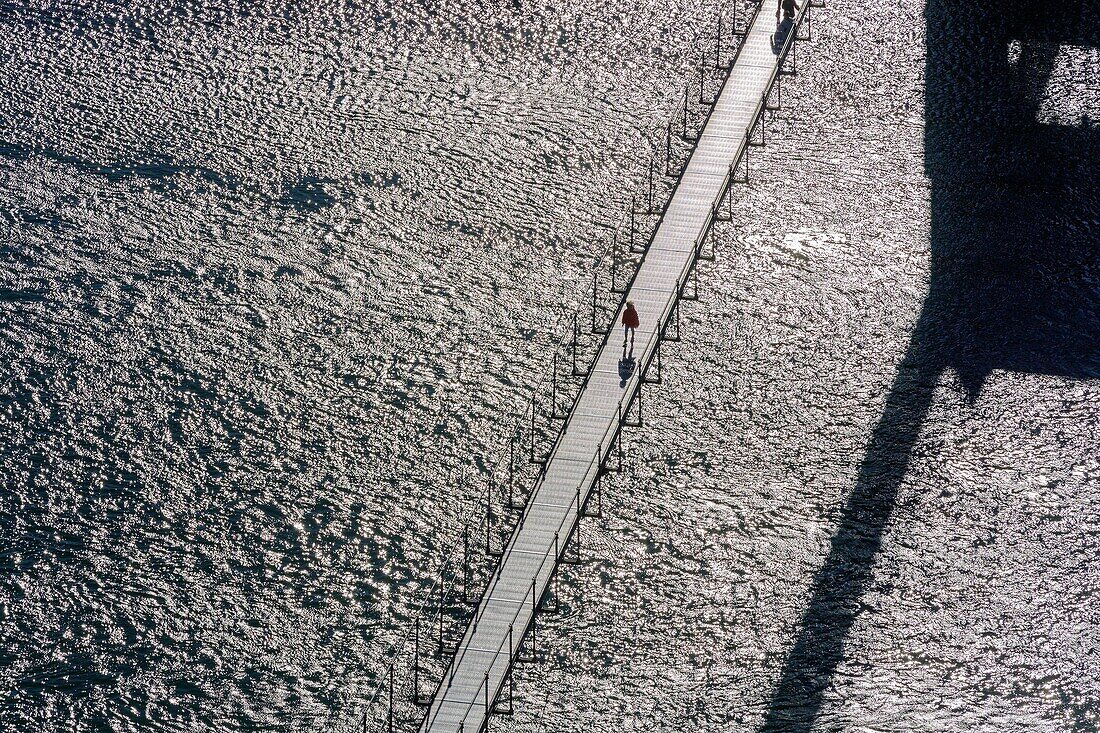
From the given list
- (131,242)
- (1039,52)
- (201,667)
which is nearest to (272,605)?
(201,667)

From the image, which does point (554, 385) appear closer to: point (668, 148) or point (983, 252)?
point (668, 148)

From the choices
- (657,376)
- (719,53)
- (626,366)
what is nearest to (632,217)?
(657,376)

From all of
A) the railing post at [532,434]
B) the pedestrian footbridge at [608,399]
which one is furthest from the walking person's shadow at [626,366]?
the railing post at [532,434]

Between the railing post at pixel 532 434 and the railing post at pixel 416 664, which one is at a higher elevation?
the railing post at pixel 532 434

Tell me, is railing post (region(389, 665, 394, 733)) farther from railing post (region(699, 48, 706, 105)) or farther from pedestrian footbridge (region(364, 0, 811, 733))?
railing post (region(699, 48, 706, 105))

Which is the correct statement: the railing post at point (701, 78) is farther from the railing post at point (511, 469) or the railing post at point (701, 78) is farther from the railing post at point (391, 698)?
the railing post at point (391, 698)

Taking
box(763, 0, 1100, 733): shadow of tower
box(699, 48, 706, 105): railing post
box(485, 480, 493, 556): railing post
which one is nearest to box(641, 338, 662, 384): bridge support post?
box(485, 480, 493, 556): railing post

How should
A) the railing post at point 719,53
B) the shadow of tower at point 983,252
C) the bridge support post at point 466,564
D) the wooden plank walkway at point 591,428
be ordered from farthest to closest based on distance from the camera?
the railing post at point 719,53, the shadow of tower at point 983,252, the bridge support post at point 466,564, the wooden plank walkway at point 591,428
